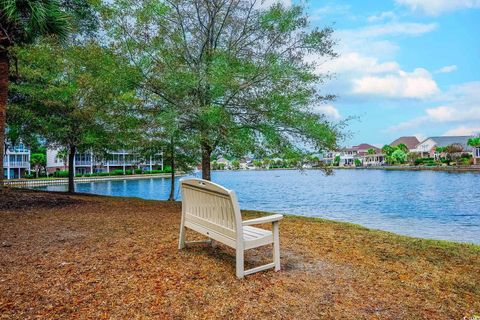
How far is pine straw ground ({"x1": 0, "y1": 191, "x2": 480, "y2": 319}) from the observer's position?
3066 millimetres

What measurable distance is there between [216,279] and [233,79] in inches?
238

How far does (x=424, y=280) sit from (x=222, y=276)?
2.43 m

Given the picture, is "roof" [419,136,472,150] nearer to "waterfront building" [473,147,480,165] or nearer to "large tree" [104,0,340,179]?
"waterfront building" [473,147,480,165]

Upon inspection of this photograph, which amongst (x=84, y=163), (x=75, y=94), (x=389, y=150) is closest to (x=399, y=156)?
(x=389, y=150)

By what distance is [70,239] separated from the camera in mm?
5461

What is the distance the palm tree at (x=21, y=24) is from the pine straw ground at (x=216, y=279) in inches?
213

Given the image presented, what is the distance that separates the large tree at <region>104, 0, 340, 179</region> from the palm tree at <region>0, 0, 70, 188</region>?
1.67 m

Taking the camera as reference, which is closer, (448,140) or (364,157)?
(448,140)

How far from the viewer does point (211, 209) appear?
164 inches

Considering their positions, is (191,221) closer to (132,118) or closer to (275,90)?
(275,90)

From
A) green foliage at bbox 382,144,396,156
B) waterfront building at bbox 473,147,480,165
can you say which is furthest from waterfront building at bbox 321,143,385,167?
waterfront building at bbox 473,147,480,165

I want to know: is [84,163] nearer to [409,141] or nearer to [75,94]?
[75,94]

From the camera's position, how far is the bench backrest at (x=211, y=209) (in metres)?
3.65

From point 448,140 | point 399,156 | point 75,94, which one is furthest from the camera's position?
point 399,156
